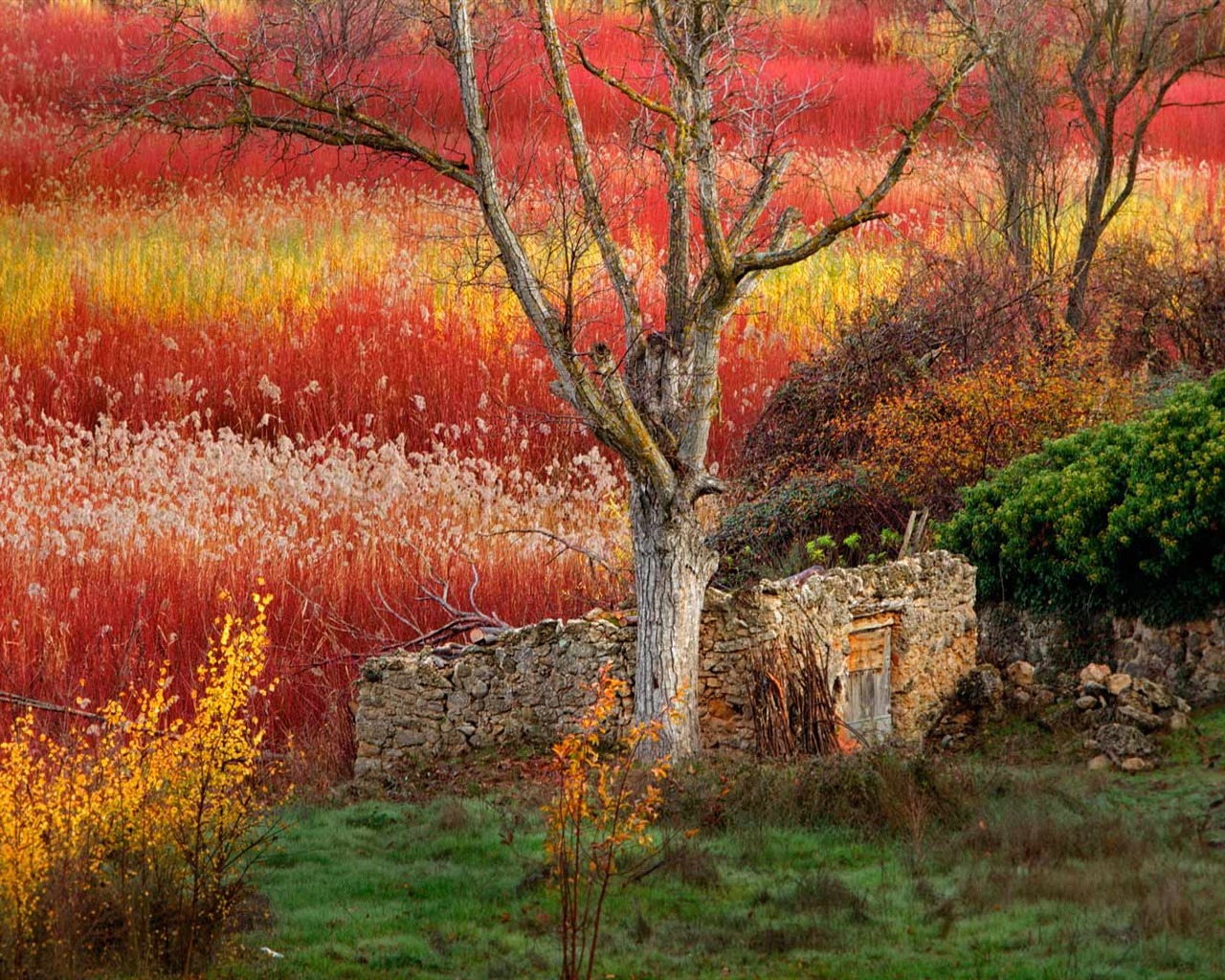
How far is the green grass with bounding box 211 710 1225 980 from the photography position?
7.49 meters

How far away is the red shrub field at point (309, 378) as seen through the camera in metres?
14.2

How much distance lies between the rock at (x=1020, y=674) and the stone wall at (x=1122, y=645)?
31 cm

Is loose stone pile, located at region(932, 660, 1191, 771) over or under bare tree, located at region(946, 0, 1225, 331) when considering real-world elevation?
under

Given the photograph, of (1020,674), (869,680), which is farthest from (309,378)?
(1020,674)

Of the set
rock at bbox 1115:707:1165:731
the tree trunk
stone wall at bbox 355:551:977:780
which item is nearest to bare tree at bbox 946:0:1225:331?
rock at bbox 1115:707:1165:731

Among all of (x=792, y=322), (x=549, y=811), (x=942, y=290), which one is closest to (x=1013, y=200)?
→ (x=942, y=290)

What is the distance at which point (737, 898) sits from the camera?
855 centimetres

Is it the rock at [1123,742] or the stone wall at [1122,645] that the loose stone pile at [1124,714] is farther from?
the stone wall at [1122,645]

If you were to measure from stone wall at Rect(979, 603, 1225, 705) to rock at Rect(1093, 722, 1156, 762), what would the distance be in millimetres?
1090

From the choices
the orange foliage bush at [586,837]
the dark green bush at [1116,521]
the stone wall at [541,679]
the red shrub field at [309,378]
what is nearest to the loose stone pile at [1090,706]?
the dark green bush at [1116,521]

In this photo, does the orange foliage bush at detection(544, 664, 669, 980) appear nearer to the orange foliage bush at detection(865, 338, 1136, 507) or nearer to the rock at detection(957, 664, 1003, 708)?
the rock at detection(957, 664, 1003, 708)

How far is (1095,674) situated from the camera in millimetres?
12602

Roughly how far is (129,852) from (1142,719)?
24.5 ft

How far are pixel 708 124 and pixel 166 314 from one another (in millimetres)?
13861
